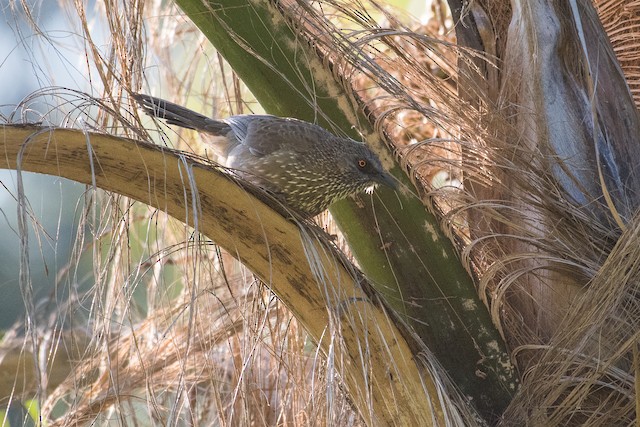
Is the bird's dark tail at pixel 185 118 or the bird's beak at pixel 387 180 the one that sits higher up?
the bird's dark tail at pixel 185 118

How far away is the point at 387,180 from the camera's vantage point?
8.19 ft

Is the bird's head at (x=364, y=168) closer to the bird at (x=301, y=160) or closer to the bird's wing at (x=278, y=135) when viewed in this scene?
the bird at (x=301, y=160)

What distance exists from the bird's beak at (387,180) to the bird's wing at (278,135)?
24 centimetres

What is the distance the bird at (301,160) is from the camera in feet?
8.63

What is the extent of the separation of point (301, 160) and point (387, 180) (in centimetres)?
33

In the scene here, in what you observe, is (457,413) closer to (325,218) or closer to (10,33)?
(325,218)

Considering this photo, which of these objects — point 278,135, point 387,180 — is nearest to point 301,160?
point 278,135

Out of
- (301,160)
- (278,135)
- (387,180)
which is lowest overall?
(387,180)

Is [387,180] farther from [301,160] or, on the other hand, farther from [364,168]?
[301,160]

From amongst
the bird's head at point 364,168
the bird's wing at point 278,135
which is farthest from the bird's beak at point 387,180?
the bird's wing at point 278,135

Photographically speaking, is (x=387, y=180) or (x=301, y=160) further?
(x=301, y=160)

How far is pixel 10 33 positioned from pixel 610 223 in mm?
1701

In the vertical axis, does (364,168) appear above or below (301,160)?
below

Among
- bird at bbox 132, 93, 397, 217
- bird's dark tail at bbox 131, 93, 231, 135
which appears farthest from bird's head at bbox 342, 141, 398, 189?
bird's dark tail at bbox 131, 93, 231, 135
